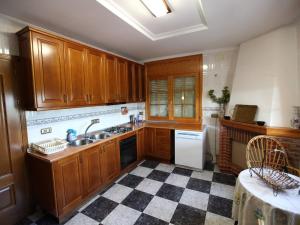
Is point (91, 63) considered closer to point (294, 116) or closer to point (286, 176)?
point (286, 176)

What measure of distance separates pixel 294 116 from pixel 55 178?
313 centimetres

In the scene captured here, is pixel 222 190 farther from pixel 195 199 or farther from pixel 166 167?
pixel 166 167

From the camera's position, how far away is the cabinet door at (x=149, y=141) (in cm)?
337

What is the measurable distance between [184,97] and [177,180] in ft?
6.02

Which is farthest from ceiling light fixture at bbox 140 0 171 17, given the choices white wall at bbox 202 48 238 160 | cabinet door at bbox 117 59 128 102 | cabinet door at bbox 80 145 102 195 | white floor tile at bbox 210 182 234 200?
white floor tile at bbox 210 182 234 200

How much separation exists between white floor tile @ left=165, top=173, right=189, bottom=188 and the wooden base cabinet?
1112 millimetres

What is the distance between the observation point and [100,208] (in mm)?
1990

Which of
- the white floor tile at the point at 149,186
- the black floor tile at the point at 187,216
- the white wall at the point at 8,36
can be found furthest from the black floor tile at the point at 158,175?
the white wall at the point at 8,36

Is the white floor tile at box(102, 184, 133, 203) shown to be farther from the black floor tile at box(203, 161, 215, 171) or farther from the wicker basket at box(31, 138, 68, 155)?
the black floor tile at box(203, 161, 215, 171)

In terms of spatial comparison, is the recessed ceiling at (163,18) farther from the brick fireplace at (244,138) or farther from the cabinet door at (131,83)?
the brick fireplace at (244,138)

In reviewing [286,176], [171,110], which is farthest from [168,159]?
[286,176]

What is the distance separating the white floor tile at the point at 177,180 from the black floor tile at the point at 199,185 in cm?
7

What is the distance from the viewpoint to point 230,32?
2.35 meters

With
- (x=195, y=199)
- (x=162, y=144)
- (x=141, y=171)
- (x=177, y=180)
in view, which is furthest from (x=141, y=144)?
(x=195, y=199)
